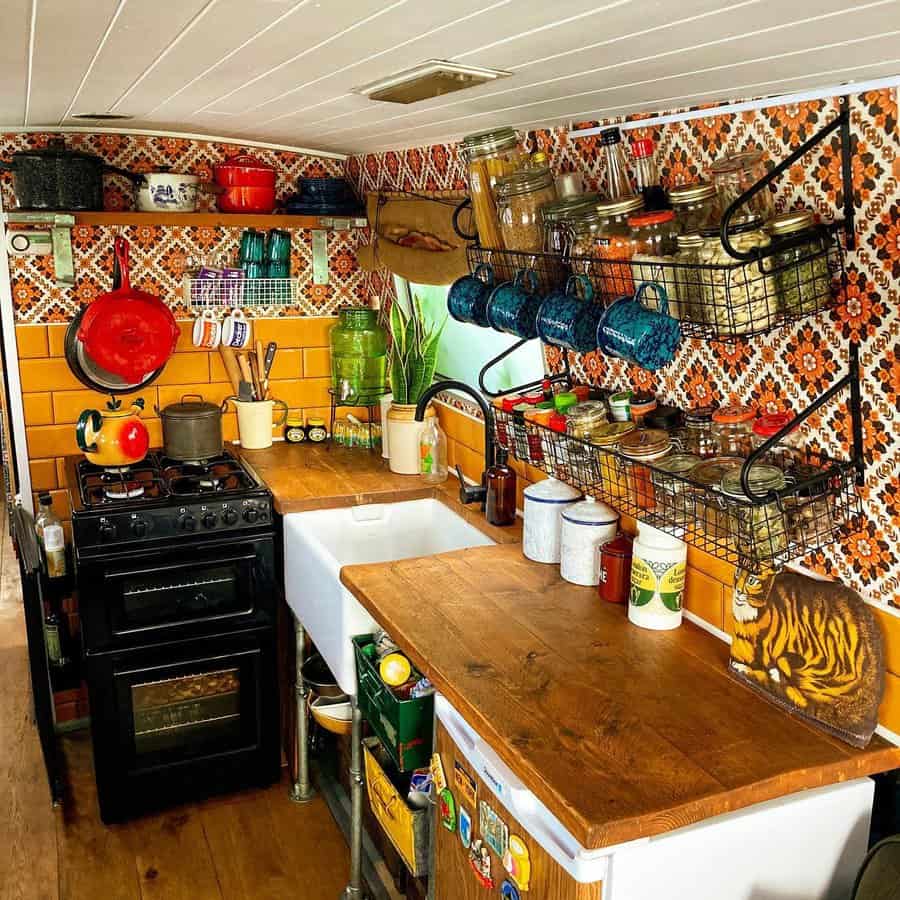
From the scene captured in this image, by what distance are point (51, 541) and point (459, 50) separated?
2.38 m

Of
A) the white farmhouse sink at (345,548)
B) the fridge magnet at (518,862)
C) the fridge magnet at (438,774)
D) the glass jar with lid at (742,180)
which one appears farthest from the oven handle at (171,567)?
the glass jar with lid at (742,180)

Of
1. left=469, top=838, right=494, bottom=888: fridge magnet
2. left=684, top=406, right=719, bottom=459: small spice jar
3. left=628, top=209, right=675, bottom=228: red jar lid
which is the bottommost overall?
left=469, top=838, right=494, bottom=888: fridge magnet

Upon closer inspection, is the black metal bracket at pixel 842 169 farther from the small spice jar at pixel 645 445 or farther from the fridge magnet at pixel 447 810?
the fridge magnet at pixel 447 810

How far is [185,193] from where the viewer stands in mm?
3430

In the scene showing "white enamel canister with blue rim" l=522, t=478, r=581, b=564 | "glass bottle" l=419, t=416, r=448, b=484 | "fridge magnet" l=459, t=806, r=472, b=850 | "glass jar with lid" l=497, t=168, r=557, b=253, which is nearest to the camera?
"fridge magnet" l=459, t=806, r=472, b=850

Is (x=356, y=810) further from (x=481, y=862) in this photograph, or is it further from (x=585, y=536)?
(x=585, y=536)

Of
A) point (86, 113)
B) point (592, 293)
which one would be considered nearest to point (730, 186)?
point (592, 293)

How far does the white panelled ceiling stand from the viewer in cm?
129

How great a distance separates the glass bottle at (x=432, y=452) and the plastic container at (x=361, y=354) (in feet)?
1.68

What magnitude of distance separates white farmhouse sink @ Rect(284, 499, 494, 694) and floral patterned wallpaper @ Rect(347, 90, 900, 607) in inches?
40.4

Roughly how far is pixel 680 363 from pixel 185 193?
198cm

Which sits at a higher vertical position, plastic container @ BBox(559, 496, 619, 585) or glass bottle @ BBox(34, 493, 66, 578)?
plastic container @ BBox(559, 496, 619, 585)

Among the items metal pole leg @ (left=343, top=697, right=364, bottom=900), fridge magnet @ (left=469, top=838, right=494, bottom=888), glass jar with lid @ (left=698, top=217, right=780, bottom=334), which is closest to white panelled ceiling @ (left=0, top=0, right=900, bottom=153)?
glass jar with lid @ (left=698, top=217, right=780, bottom=334)

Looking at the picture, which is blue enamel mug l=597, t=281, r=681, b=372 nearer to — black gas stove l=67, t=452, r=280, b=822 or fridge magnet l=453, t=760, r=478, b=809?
fridge magnet l=453, t=760, r=478, b=809
